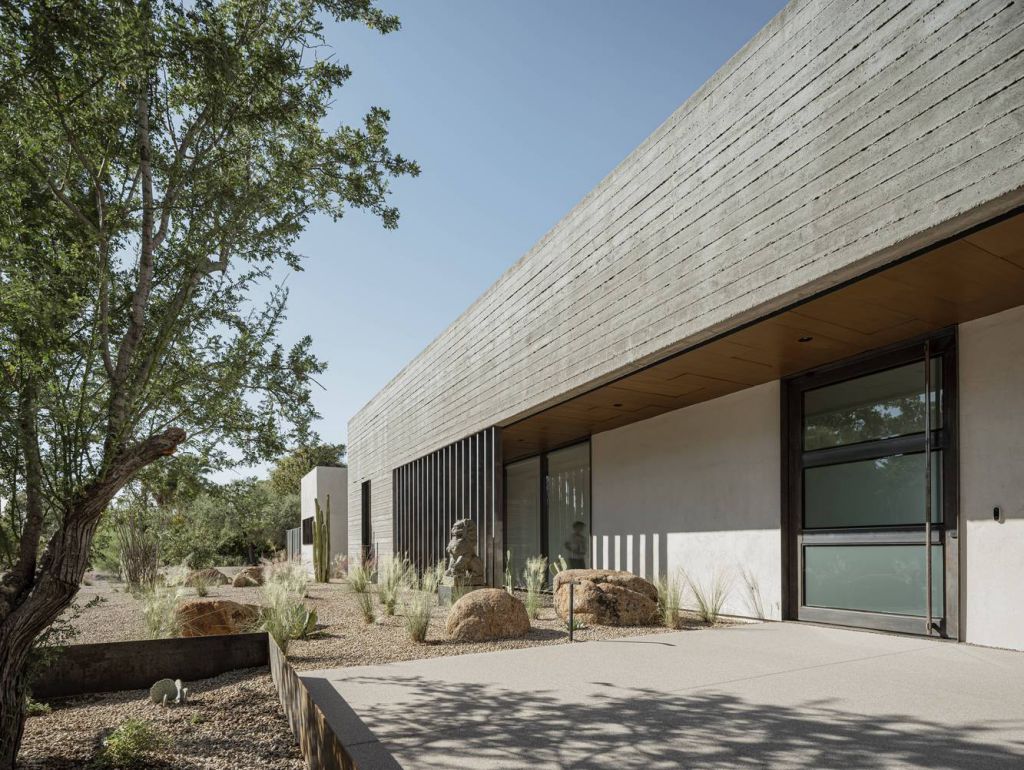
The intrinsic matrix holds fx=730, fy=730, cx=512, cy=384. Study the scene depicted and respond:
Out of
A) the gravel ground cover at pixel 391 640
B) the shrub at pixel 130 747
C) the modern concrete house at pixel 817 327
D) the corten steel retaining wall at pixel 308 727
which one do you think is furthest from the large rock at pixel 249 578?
the shrub at pixel 130 747

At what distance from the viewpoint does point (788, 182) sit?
5.37 metres

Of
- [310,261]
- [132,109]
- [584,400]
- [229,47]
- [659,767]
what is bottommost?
[659,767]

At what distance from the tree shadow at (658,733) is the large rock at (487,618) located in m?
2.38

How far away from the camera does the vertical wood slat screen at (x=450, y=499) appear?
10852 millimetres

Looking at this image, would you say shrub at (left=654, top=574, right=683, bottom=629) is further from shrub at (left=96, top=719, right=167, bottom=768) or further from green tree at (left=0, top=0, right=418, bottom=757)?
shrub at (left=96, top=719, right=167, bottom=768)

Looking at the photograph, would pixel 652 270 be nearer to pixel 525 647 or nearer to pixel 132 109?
pixel 525 647

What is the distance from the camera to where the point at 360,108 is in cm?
529

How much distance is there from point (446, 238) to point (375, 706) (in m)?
6.07

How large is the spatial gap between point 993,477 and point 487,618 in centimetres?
443

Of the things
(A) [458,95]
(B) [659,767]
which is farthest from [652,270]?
(B) [659,767]

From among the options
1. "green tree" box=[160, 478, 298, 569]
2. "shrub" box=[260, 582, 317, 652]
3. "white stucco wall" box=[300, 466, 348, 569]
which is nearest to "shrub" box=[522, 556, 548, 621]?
Result: "shrub" box=[260, 582, 317, 652]

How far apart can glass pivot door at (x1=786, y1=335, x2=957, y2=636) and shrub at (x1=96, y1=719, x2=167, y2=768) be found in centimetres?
573

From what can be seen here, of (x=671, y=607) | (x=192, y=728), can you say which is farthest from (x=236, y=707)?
(x=671, y=607)

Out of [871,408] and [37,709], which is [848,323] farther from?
[37,709]
